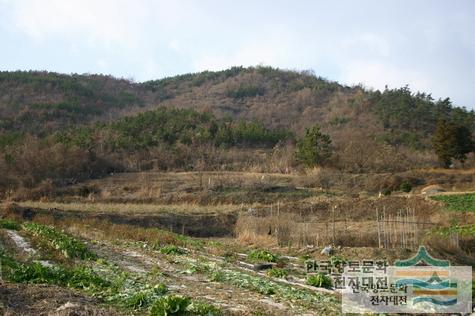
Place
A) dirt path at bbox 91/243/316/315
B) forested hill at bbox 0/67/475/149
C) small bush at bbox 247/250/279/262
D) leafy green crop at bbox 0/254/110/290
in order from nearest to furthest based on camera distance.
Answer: dirt path at bbox 91/243/316/315 → leafy green crop at bbox 0/254/110/290 → small bush at bbox 247/250/279/262 → forested hill at bbox 0/67/475/149

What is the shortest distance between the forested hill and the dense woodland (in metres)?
0.19

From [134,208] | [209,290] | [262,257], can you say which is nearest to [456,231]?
[262,257]

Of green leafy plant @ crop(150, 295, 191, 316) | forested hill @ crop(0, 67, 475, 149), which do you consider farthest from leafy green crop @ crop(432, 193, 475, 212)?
forested hill @ crop(0, 67, 475, 149)

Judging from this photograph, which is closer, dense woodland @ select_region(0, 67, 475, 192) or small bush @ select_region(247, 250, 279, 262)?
small bush @ select_region(247, 250, 279, 262)

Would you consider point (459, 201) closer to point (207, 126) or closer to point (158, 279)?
point (158, 279)

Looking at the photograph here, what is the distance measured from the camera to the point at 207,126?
5488 cm

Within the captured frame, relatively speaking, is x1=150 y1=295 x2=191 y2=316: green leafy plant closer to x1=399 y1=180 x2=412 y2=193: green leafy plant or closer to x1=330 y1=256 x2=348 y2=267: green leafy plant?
x1=330 y1=256 x2=348 y2=267: green leafy plant

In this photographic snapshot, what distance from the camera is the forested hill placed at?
57656 millimetres

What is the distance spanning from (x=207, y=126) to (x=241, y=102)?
26856 mm

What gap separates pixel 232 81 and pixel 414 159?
4982 cm

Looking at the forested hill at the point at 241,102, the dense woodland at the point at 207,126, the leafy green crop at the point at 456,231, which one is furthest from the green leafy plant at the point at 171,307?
the forested hill at the point at 241,102

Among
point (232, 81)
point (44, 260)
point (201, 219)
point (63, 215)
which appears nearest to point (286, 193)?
point (201, 219)

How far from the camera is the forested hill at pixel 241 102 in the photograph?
57.7m

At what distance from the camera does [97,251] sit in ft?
46.7
